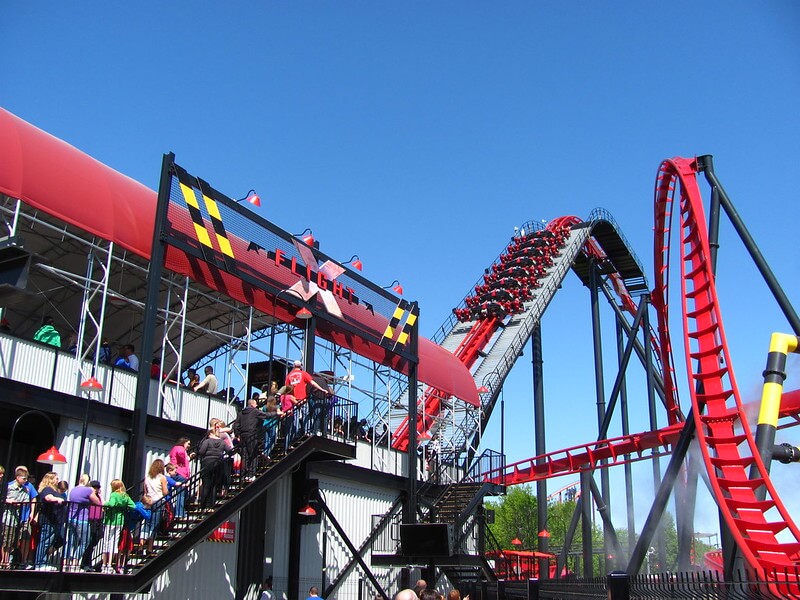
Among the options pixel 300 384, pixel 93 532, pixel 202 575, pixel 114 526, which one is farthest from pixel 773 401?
pixel 93 532

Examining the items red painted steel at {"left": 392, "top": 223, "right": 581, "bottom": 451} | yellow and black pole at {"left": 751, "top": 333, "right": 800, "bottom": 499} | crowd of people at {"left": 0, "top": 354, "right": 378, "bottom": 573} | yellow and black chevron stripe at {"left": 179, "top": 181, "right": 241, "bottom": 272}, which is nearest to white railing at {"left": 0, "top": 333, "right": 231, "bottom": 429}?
crowd of people at {"left": 0, "top": 354, "right": 378, "bottom": 573}

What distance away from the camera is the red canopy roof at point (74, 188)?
15.5m

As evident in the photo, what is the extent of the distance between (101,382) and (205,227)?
4277 mm

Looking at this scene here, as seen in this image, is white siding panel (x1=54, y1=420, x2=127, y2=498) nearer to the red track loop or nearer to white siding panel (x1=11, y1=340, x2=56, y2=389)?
white siding panel (x1=11, y1=340, x2=56, y2=389)

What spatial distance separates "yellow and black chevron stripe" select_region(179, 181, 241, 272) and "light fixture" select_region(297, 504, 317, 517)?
597cm

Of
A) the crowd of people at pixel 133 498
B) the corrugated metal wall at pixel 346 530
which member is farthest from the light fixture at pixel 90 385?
the corrugated metal wall at pixel 346 530

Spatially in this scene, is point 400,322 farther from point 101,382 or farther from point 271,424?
point 101,382

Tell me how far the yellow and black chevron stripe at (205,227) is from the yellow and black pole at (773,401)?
12108 millimetres

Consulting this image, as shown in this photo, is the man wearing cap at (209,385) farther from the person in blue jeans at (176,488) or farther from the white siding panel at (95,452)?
the person in blue jeans at (176,488)

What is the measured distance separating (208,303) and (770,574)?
15893 millimetres

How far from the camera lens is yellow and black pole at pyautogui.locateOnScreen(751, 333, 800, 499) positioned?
17.8m

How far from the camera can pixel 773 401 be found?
18.0 meters

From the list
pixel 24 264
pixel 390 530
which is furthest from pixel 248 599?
pixel 24 264

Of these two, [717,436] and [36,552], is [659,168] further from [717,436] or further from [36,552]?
[36,552]
